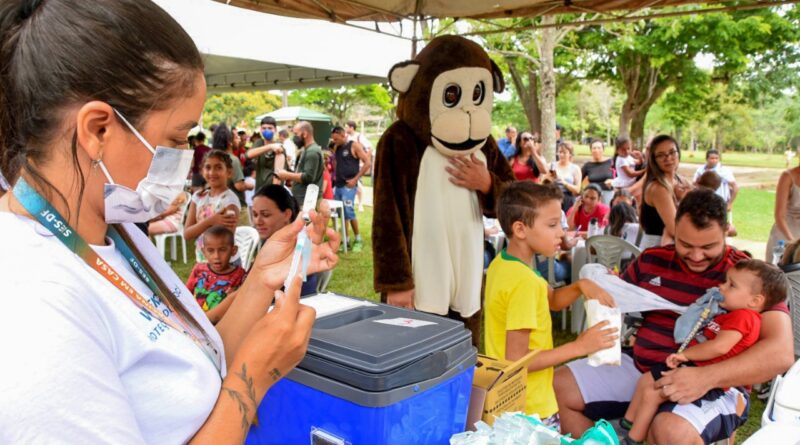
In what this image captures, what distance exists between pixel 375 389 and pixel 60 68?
0.79 m

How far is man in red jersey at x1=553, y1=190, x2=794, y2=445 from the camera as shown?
1.97 meters

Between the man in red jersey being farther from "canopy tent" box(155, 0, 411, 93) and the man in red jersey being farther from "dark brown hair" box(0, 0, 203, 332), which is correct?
"canopy tent" box(155, 0, 411, 93)

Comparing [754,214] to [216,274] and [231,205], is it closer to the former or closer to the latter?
[231,205]

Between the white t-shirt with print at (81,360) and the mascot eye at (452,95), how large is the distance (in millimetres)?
2074

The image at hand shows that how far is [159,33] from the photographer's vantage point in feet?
2.71

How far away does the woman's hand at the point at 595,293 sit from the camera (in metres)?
1.78

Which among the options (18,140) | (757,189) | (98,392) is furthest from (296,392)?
(757,189)

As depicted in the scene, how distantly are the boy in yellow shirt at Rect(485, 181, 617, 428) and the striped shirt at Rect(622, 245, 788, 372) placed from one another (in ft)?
1.58

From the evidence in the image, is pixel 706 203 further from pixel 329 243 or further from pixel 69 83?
pixel 69 83

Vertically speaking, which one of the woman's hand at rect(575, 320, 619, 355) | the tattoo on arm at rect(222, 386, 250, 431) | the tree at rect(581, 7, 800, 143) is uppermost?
the tree at rect(581, 7, 800, 143)

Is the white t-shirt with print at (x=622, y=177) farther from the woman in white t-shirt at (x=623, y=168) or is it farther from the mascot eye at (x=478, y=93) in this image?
the mascot eye at (x=478, y=93)

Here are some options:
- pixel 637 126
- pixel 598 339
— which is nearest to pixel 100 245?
pixel 598 339

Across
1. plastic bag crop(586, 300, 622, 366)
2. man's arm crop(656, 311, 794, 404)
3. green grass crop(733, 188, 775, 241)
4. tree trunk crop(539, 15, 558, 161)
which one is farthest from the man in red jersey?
tree trunk crop(539, 15, 558, 161)

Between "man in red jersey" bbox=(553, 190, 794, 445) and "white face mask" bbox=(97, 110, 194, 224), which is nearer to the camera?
"white face mask" bbox=(97, 110, 194, 224)
